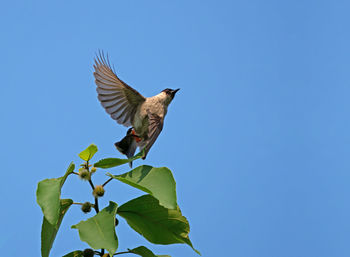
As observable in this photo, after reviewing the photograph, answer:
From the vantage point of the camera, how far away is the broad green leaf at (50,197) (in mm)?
1783

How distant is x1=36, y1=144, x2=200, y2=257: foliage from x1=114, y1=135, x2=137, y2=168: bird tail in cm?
46

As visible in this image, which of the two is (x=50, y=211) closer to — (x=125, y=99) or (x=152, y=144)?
(x=152, y=144)

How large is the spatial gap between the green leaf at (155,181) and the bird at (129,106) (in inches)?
21.9

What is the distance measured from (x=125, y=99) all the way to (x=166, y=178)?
39.8 inches

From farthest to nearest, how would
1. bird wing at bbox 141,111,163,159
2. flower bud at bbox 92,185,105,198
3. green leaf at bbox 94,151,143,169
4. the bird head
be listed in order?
the bird head
bird wing at bbox 141,111,163,159
green leaf at bbox 94,151,143,169
flower bud at bbox 92,185,105,198

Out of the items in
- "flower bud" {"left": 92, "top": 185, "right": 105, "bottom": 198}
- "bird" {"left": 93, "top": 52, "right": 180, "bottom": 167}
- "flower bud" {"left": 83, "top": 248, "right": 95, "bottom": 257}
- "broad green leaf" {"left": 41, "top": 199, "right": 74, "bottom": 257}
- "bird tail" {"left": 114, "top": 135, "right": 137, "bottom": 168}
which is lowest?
"flower bud" {"left": 83, "top": 248, "right": 95, "bottom": 257}

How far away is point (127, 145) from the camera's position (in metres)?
2.54

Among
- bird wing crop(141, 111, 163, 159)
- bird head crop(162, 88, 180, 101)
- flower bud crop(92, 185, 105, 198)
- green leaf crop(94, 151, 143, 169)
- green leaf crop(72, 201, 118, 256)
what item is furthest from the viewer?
bird head crop(162, 88, 180, 101)

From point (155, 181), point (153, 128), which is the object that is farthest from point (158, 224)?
point (153, 128)

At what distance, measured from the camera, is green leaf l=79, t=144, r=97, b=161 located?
6.68ft

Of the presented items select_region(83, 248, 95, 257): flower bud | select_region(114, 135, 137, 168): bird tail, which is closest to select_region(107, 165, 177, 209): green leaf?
select_region(83, 248, 95, 257): flower bud

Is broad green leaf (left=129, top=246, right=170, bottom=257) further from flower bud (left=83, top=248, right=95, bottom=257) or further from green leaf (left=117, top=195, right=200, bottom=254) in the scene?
flower bud (left=83, top=248, right=95, bottom=257)

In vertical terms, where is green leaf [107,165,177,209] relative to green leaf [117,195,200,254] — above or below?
above

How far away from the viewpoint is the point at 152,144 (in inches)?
96.7
